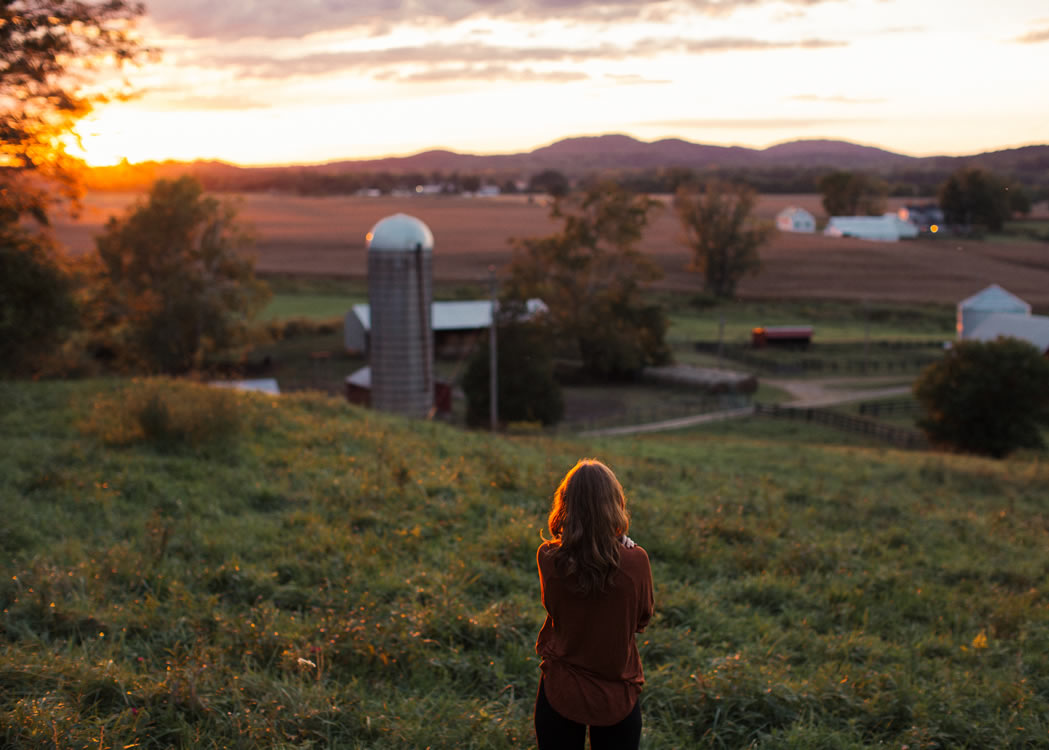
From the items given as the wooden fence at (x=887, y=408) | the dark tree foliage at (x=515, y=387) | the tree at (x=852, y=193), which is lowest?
the wooden fence at (x=887, y=408)

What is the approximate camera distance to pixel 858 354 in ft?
170

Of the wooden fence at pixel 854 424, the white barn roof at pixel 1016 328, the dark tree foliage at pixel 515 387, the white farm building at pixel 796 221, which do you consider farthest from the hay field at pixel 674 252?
the dark tree foliage at pixel 515 387

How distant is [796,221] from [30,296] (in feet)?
322

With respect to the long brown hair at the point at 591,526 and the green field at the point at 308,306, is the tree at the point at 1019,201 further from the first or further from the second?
the green field at the point at 308,306

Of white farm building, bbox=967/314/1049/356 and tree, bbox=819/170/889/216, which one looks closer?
white farm building, bbox=967/314/1049/356

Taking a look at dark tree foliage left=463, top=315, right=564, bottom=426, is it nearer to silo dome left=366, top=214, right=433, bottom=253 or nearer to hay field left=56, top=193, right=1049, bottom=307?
silo dome left=366, top=214, right=433, bottom=253

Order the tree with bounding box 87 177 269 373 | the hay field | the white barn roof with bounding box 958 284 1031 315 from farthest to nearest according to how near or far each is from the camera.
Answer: the hay field → the white barn roof with bounding box 958 284 1031 315 → the tree with bounding box 87 177 269 373

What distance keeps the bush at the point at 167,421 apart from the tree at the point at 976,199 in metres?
23.6

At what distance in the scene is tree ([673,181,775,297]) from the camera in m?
76.6

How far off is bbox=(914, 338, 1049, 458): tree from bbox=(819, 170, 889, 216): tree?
61901 millimetres

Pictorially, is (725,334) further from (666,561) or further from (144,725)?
(144,725)

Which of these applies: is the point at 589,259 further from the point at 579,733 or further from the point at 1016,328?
the point at 579,733

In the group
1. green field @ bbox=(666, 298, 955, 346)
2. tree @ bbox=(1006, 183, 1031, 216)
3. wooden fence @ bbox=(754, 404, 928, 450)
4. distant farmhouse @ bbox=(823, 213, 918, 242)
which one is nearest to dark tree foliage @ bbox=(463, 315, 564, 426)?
wooden fence @ bbox=(754, 404, 928, 450)

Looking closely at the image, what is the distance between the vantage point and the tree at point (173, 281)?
145 ft
